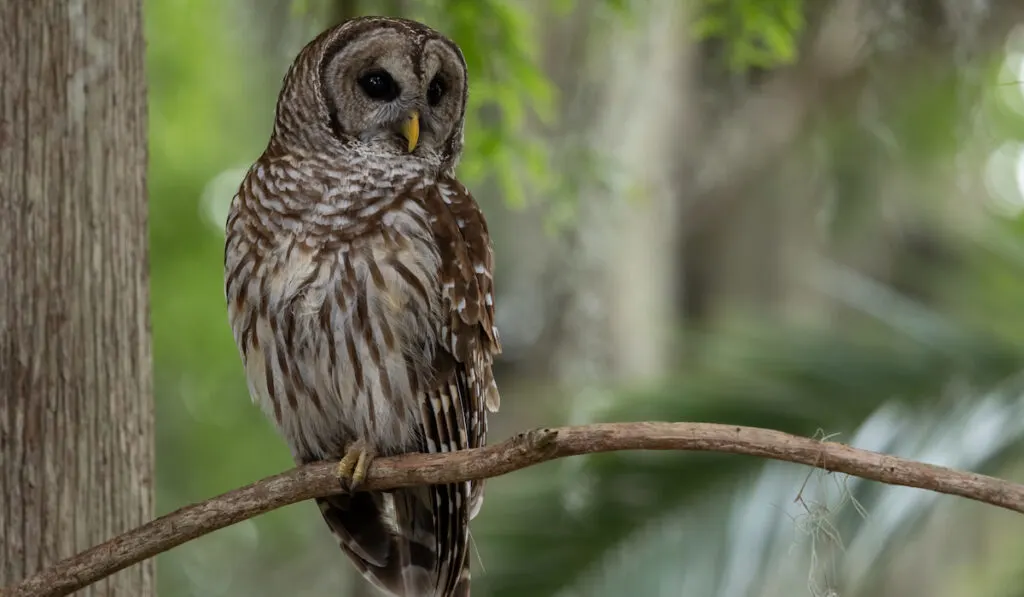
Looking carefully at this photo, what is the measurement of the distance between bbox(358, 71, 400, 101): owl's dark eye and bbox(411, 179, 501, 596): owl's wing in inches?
9.9

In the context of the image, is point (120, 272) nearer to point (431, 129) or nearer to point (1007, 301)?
point (431, 129)

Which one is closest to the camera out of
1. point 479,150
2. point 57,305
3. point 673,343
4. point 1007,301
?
point 57,305

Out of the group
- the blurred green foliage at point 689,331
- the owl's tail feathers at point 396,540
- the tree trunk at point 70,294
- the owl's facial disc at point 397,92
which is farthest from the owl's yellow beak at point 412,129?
the blurred green foliage at point 689,331

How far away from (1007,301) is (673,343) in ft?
5.61

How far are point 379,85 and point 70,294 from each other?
0.87 metres

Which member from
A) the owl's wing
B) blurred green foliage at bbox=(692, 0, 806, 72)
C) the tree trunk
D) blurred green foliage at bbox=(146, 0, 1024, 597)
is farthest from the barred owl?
blurred green foliage at bbox=(692, 0, 806, 72)

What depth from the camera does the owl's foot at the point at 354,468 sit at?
9.23 feet

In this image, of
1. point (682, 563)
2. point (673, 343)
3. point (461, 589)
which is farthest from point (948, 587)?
point (461, 589)

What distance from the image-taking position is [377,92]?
3162 mm

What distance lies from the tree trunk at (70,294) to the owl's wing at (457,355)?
70cm

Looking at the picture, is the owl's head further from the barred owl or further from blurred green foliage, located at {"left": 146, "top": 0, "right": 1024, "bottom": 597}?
blurred green foliage, located at {"left": 146, "top": 0, "right": 1024, "bottom": 597}

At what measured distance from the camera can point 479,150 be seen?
176 inches

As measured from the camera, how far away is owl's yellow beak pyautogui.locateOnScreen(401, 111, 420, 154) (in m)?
3.13

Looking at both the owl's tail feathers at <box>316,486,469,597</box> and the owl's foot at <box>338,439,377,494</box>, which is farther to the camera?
the owl's tail feathers at <box>316,486,469,597</box>
